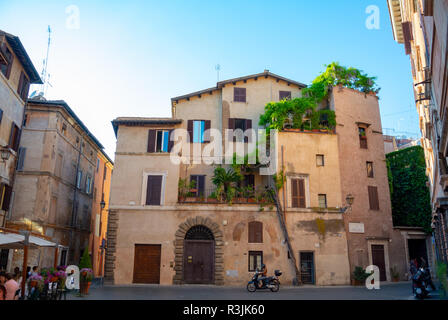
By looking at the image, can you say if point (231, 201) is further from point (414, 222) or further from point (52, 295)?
point (414, 222)

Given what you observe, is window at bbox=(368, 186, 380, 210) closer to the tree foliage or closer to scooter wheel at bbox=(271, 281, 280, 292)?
the tree foliage

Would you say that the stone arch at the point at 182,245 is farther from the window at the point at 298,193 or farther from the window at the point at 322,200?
the window at the point at 322,200

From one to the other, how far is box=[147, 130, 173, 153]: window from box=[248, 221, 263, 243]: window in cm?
763

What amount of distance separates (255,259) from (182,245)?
470cm

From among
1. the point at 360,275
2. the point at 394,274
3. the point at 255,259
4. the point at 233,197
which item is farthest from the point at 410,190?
the point at 233,197

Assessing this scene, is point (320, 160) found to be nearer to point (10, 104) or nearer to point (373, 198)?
point (373, 198)

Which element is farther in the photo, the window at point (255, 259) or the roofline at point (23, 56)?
the window at point (255, 259)

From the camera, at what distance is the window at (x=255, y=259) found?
72.2 ft

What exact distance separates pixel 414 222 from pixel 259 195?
42.2 ft

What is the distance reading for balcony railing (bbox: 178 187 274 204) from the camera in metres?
22.9

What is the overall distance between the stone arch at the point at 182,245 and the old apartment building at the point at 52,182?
5.68 meters

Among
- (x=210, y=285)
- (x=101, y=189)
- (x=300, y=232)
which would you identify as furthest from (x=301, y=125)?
(x=101, y=189)

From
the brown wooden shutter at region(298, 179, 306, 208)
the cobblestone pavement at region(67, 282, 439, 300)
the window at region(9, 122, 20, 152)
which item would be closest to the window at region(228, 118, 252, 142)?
the brown wooden shutter at region(298, 179, 306, 208)

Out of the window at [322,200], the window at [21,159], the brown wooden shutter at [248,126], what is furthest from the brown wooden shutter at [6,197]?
the window at [322,200]
